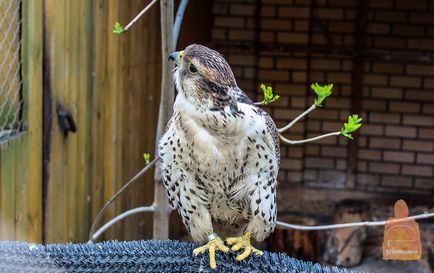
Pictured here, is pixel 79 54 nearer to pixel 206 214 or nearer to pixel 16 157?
pixel 16 157

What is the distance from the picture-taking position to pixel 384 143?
20.0 feet

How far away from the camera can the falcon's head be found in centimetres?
211

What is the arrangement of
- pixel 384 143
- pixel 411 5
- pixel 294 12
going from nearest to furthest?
pixel 411 5 < pixel 294 12 < pixel 384 143

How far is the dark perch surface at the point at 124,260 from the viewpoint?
6.47ft

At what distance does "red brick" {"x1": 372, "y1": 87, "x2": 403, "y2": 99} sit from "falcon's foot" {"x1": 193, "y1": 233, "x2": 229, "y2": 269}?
3991 mm

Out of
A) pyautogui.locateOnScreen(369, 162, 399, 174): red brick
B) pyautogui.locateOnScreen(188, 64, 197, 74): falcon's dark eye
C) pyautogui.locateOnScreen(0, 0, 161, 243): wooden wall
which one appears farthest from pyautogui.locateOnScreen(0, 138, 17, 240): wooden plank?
pyautogui.locateOnScreen(369, 162, 399, 174): red brick

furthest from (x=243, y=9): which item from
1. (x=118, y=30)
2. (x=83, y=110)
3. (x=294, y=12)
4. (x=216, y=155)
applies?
(x=216, y=155)

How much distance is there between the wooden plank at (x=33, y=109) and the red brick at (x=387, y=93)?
3.66m

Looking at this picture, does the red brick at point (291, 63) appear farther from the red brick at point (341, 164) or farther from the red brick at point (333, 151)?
the red brick at point (341, 164)

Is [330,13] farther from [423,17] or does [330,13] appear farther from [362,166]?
[362,166]

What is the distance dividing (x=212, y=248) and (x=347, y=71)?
13.5 feet

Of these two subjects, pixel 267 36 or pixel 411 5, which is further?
pixel 267 36

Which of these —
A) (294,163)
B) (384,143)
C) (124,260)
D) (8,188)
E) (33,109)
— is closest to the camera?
(124,260)

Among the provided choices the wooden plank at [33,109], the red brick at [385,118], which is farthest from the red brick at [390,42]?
the wooden plank at [33,109]
